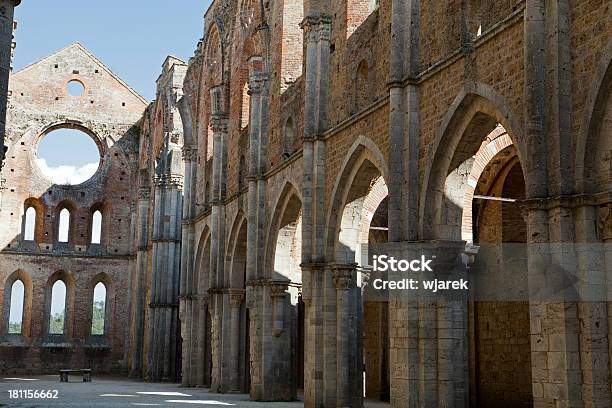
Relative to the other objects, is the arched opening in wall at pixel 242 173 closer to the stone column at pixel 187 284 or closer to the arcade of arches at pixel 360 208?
the arcade of arches at pixel 360 208

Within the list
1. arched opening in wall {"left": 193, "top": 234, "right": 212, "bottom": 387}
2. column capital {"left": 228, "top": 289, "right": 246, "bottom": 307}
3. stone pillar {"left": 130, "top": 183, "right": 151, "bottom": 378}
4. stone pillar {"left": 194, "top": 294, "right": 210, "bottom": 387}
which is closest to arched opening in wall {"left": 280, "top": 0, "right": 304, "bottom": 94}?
column capital {"left": 228, "top": 289, "right": 246, "bottom": 307}

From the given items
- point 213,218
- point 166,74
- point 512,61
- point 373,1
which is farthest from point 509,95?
point 166,74

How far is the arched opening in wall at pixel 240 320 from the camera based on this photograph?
22359 mm

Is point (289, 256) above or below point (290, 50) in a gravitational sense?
below

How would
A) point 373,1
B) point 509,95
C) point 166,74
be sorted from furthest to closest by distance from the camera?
point 166,74
point 373,1
point 509,95

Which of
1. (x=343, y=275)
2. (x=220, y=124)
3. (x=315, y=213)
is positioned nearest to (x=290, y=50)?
(x=315, y=213)

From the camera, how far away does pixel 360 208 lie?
636 inches

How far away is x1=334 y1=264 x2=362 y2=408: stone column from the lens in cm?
1566

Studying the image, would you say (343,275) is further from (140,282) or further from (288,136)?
(140,282)

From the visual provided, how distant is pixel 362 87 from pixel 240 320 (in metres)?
8.92

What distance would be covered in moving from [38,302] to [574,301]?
28598mm

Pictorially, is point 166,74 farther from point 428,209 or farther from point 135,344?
point 428,209

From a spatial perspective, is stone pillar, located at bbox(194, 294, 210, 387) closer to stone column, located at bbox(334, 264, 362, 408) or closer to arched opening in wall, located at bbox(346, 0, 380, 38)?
stone column, located at bbox(334, 264, 362, 408)

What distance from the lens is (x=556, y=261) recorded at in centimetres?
938
